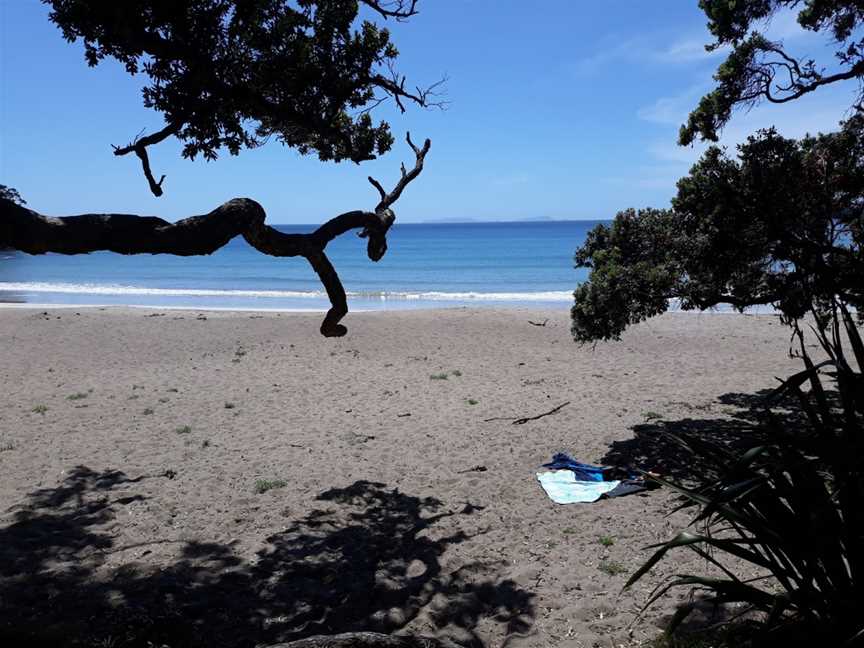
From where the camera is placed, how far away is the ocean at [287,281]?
28281mm

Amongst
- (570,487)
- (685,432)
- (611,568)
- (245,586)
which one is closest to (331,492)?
(245,586)

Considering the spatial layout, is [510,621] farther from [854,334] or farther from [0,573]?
[0,573]

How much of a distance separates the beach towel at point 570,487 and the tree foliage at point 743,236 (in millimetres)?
1671

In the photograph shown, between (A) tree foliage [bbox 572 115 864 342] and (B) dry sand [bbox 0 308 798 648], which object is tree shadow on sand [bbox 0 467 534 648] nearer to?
(B) dry sand [bbox 0 308 798 648]

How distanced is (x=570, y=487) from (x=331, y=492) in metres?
2.36

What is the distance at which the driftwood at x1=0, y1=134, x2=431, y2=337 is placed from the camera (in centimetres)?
355

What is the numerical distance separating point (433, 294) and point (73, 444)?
23.6 metres

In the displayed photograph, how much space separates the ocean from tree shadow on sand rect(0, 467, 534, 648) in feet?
65.3

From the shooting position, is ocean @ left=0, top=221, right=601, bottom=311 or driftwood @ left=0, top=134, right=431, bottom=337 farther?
ocean @ left=0, top=221, right=601, bottom=311

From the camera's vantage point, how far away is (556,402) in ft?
32.1

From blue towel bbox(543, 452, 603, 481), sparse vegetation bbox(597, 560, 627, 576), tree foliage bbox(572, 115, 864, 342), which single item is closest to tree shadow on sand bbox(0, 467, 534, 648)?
sparse vegetation bbox(597, 560, 627, 576)

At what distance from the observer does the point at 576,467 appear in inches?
268

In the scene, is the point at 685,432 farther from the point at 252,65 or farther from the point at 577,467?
the point at 252,65

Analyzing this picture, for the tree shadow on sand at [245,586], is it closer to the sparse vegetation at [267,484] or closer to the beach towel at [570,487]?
the sparse vegetation at [267,484]
